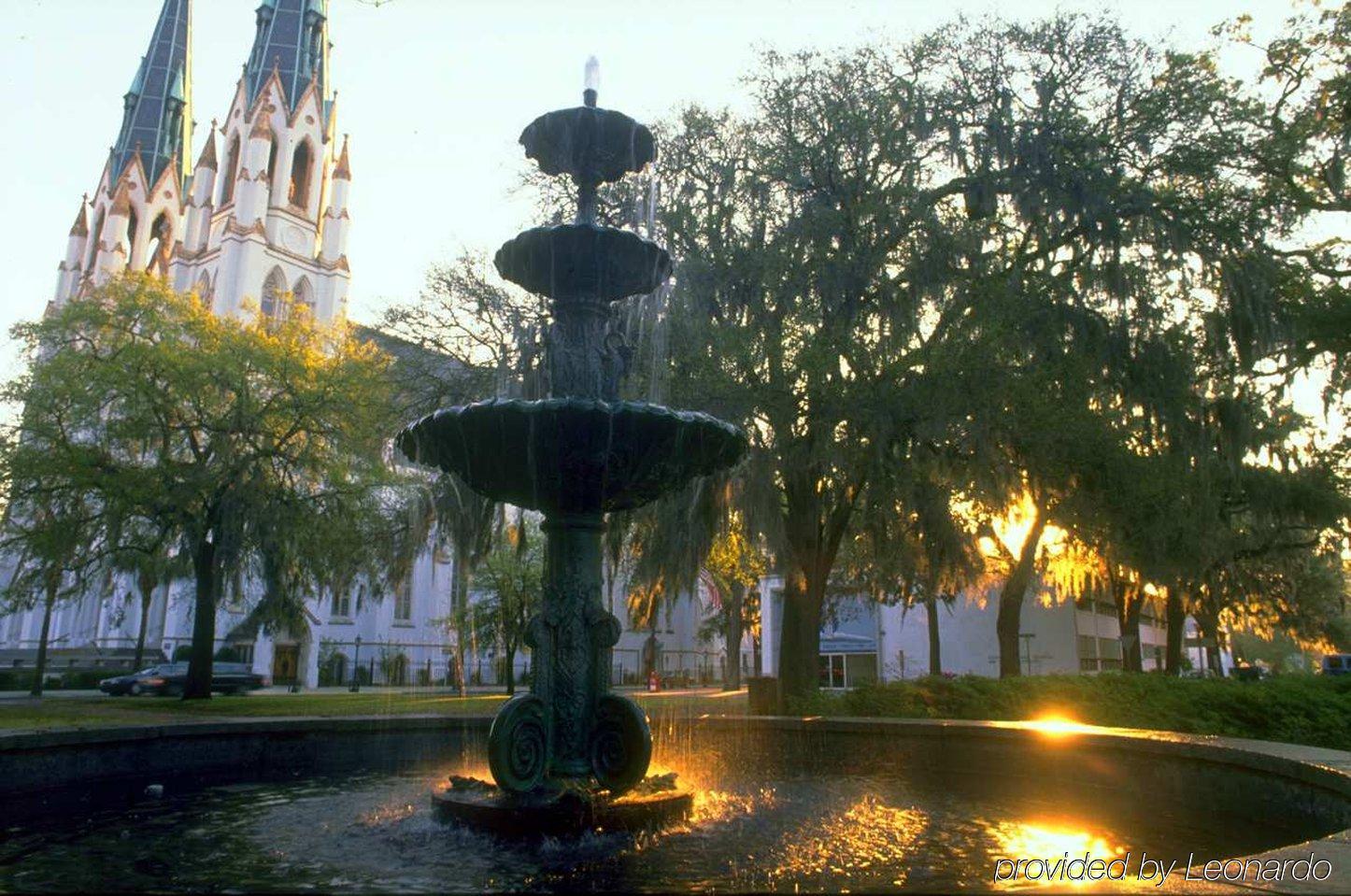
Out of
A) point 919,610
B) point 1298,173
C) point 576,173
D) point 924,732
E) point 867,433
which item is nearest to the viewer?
point 576,173

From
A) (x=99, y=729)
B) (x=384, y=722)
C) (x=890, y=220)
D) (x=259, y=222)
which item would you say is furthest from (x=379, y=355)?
(x=259, y=222)

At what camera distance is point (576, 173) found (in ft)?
30.8

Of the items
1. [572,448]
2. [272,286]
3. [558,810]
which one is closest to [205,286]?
[272,286]

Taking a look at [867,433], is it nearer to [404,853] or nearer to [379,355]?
[404,853]

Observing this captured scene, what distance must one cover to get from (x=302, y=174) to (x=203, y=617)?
55.3 m

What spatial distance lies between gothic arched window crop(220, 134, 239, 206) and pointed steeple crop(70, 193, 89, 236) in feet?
60.6

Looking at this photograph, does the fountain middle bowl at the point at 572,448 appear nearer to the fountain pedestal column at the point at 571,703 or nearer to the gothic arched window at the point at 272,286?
the fountain pedestal column at the point at 571,703

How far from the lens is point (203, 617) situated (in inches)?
1027

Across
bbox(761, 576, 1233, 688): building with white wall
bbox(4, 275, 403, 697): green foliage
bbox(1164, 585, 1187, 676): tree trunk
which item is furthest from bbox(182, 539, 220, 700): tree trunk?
bbox(1164, 585, 1187, 676): tree trunk

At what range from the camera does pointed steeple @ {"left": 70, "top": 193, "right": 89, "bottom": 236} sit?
81.4 m

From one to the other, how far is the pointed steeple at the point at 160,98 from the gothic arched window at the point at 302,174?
13696 millimetres

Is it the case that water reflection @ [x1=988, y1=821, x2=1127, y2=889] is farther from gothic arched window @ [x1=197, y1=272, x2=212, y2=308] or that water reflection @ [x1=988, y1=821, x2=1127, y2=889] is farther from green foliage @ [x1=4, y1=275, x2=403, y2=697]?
gothic arched window @ [x1=197, y1=272, x2=212, y2=308]

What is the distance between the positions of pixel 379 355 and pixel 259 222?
145ft

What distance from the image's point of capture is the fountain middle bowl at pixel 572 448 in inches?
289
